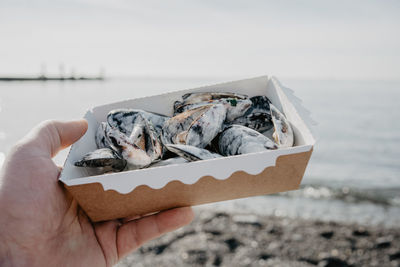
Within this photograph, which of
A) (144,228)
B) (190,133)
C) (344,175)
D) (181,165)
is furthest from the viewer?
(344,175)

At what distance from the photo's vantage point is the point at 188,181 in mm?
1204

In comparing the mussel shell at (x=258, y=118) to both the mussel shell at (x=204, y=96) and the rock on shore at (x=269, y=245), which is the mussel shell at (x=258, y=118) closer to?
the mussel shell at (x=204, y=96)

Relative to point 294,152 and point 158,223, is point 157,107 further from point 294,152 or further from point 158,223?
point 294,152

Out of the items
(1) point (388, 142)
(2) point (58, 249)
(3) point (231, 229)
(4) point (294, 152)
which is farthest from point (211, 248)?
(1) point (388, 142)

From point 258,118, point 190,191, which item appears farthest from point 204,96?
point 190,191

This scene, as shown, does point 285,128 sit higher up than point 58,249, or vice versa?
point 285,128

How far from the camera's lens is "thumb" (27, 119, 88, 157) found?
141 cm

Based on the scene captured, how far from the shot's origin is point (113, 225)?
1699 millimetres

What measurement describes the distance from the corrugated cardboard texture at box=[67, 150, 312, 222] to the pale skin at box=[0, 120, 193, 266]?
0.60 ft

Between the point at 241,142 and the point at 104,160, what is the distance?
2.20ft

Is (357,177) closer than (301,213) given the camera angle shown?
No

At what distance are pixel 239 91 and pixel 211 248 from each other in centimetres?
227

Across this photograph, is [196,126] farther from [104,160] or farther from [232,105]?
[104,160]

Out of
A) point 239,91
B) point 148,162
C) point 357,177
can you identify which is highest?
point 239,91
